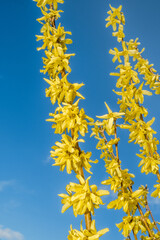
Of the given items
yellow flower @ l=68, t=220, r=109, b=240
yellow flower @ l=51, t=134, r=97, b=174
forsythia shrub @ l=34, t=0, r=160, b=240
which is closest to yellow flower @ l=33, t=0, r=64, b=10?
forsythia shrub @ l=34, t=0, r=160, b=240

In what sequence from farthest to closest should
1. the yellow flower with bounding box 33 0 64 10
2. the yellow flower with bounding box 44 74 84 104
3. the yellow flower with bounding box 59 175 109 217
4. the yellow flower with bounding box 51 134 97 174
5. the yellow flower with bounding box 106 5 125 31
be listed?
the yellow flower with bounding box 106 5 125 31, the yellow flower with bounding box 33 0 64 10, the yellow flower with bounding box 44 74 84 104, the yellow flower with bounding box 51 134 97 174, the yellow flower with bounding box 59 175 109 217

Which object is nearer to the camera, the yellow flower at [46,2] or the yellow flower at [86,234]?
the yellow flower at [86,234]

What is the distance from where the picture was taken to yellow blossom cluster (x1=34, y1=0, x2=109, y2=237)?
1374 mm

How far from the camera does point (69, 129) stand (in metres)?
1.59

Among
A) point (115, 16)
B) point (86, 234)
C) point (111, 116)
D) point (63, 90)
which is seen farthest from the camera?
point (115, 16)

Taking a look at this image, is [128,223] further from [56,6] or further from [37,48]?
[56,6]

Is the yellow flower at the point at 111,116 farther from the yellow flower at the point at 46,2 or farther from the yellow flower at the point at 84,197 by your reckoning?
the yellow flower at the point at 46,2

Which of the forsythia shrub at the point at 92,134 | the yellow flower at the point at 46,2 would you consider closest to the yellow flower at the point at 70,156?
the forsythia shrub at the point at 92,134

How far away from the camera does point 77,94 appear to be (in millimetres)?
1752

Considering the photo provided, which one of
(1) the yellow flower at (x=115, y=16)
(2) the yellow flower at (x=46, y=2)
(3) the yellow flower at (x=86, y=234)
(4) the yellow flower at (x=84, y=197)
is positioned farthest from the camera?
(1) the yellow flower at (x=115, y=16)

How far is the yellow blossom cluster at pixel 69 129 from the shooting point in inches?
54.1


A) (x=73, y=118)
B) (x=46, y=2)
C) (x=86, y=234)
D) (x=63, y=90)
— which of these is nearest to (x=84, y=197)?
(x=86, y=234)

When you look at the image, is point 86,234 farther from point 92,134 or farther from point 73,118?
point 92,134

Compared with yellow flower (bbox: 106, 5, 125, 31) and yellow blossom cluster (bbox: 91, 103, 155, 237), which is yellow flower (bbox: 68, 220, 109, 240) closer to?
yellow blossom cluster (bbox: 91, 103, 155, 237)
